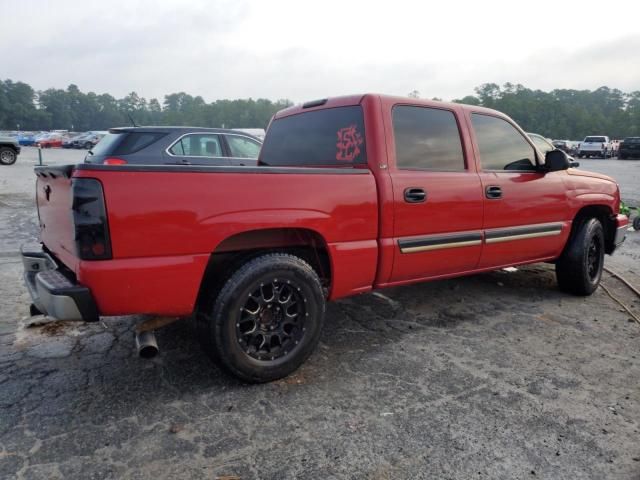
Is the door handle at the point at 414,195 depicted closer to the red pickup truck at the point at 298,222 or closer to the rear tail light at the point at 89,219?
the red pickup truck at the point at 298,222

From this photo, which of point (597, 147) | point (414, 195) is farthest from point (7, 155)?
point (597, 147)

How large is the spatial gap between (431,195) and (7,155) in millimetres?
22925

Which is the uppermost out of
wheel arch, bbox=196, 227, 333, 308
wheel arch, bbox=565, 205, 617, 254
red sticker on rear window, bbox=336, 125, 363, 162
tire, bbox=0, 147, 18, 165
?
tire, bbox=0, 147, 18, 165

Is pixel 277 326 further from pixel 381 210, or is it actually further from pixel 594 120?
pixel 594 120

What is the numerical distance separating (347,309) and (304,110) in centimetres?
179

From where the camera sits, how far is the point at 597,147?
123 feet

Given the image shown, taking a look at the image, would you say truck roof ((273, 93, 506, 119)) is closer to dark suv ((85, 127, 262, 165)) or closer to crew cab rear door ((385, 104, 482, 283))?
crew cab rear door ((385, 104, 482, 283))

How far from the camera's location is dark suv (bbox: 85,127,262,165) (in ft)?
25.0

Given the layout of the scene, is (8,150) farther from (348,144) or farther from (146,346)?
(146,346)

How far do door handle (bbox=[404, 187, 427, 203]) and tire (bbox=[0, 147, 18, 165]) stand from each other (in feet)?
74.6

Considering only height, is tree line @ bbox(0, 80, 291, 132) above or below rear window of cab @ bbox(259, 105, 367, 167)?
above

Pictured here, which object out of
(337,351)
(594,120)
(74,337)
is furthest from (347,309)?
(594,120)

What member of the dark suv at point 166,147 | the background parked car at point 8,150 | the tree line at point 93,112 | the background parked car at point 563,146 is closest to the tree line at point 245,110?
the tree line at point 93,112

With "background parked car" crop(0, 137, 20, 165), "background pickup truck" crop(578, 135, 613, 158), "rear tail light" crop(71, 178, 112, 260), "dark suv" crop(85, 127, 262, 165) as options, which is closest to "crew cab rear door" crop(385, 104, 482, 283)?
"rear tail light" crop(71, 178, 112, 260)
